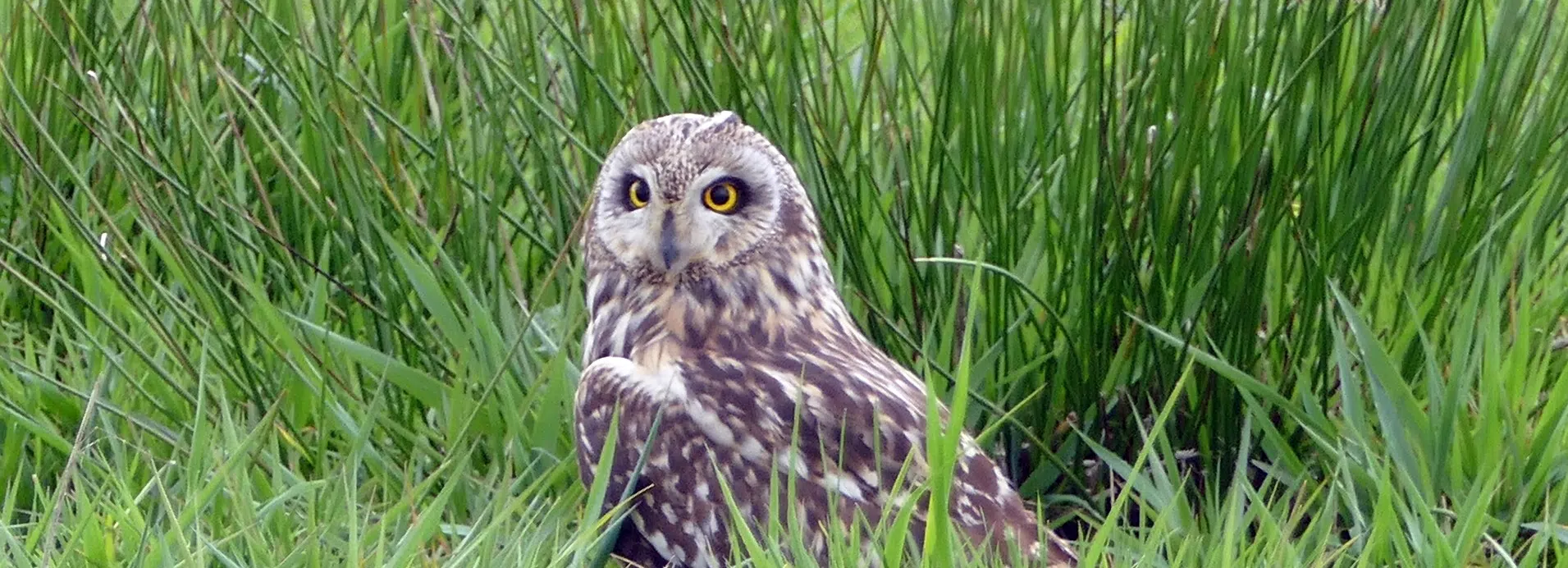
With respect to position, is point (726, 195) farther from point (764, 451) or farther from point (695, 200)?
point (764, 451)

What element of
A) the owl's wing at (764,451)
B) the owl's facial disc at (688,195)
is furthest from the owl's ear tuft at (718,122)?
the owl's wing at (764,451)

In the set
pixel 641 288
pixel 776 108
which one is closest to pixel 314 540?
pixel 641 288

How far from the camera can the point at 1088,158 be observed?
3.21 metres

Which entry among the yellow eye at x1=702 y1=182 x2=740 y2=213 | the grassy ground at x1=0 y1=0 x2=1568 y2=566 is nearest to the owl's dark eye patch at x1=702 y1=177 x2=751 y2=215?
the yellow eye at x1=702 y1=182 x2=740 y2=213

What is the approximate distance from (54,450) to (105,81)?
35.0 inches

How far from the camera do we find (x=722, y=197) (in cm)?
298

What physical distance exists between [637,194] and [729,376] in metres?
0.30

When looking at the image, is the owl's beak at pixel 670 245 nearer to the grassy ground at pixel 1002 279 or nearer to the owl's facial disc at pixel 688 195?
the owl's facial disc at pixel 688 195

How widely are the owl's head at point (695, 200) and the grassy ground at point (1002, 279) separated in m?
0.14

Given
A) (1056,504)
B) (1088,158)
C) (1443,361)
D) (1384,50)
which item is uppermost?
(1384,50)

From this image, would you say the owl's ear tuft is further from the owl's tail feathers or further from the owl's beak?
the owl's tail feathers

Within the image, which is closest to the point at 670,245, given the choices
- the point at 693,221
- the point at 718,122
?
the point at 693,221

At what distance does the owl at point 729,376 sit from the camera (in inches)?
107

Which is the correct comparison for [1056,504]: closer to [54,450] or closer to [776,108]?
[776,108]
